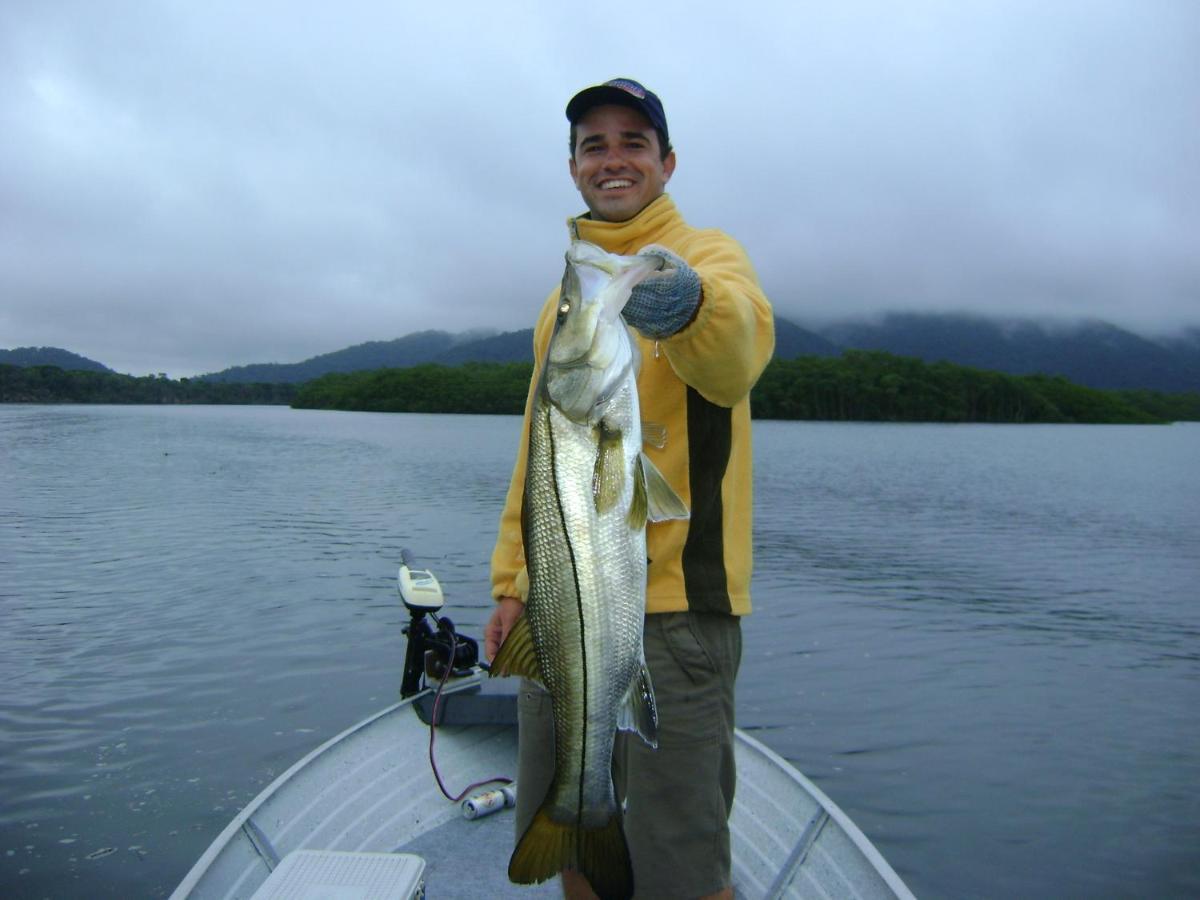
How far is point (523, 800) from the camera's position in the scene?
345cm

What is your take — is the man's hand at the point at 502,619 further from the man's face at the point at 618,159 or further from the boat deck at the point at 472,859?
the boat deck at the point at 472,859

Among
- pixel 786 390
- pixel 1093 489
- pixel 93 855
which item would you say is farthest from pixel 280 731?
pixel 786 390

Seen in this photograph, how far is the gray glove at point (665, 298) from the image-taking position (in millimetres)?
2453

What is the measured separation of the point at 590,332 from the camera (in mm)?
2434

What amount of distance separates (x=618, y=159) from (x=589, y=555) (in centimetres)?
162

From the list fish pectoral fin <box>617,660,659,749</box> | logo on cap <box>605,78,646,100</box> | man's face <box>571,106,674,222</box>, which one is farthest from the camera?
man's face <box>571,106,674,222</box>

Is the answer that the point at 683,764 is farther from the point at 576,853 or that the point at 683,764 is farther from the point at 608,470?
the point at 608,470

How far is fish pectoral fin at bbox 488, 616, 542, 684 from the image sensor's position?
2982mm

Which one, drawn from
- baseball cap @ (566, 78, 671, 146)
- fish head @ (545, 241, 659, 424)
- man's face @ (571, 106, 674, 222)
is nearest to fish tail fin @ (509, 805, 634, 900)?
fish head @ (545, 241, 659, 424)

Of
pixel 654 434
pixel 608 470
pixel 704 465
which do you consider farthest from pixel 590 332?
pixel 704 465

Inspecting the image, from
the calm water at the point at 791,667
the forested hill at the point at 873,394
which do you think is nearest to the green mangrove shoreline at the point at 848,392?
the forested hill at the point at 873,394

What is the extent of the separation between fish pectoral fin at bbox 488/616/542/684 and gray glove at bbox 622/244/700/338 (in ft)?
3.68

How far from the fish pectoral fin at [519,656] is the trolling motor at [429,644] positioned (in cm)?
363

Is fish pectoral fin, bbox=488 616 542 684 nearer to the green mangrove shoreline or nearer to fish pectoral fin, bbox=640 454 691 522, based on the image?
fish pectoral fin, bbox=640 454 691 522
